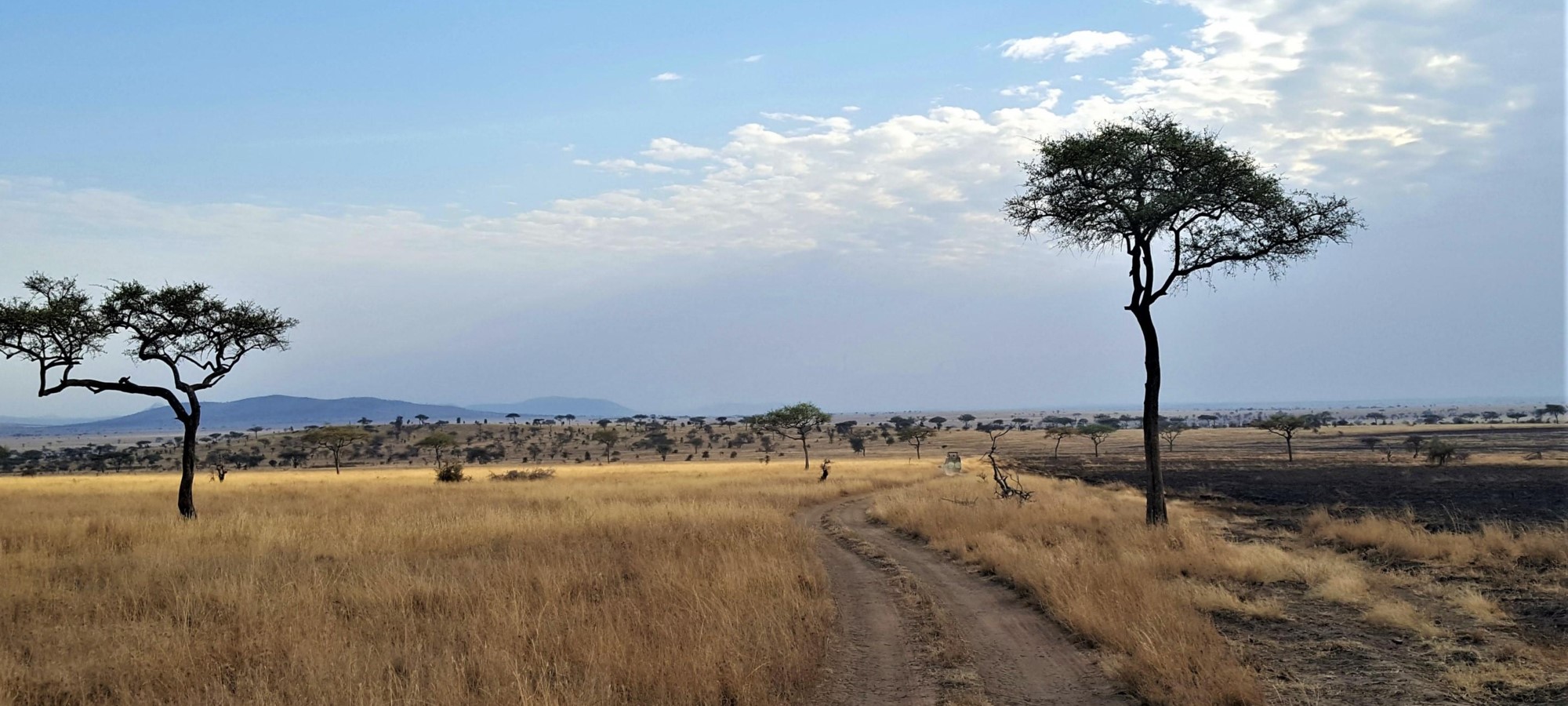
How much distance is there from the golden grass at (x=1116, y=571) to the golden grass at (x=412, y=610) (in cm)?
322

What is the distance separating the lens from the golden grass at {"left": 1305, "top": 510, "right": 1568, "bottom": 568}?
1514 centimetres

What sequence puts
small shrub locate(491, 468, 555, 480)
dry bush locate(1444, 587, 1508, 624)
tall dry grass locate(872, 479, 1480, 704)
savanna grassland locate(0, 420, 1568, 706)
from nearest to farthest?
savanna grassland locate(0, 420, 1568, 706) < tall dry grass locate(872, 479, 1480, 704) < dry bush locate(1444, 587, 1508, 624) < small shrub locate(491, 468, 555, 480)

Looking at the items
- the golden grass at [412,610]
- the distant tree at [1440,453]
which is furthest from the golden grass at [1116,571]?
the distant tree at [1440,453]

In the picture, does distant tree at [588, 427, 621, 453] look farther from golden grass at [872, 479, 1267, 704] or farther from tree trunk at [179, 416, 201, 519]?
golden grass at [872, 479, 1267, 704]

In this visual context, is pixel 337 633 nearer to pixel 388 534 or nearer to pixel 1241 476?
pixel 388 534

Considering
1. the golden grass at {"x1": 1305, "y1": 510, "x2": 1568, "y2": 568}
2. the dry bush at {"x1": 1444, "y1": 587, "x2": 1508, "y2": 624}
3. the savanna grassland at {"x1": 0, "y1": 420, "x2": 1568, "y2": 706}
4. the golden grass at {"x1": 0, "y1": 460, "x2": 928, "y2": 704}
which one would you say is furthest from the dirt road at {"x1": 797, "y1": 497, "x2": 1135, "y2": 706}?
the golden grass at {"x1": 1305, "y1": 510, "x2": 1568, "y2": 568}

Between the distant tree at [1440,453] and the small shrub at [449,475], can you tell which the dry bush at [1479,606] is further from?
the distant tree at [1440,453]

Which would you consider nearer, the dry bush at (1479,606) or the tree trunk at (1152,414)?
the dry bush at (1479,606)

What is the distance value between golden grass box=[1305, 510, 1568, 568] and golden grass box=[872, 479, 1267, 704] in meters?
3.26

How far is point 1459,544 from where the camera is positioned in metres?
16.2

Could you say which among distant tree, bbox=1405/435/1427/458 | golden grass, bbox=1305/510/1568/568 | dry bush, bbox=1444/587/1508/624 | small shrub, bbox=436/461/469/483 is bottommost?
distant tree, bbox=1405/435/1427/458

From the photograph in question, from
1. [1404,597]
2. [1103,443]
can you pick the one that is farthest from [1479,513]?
[1103,443]

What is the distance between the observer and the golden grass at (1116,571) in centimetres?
781

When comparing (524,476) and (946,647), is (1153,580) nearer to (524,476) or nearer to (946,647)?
(946,647)
